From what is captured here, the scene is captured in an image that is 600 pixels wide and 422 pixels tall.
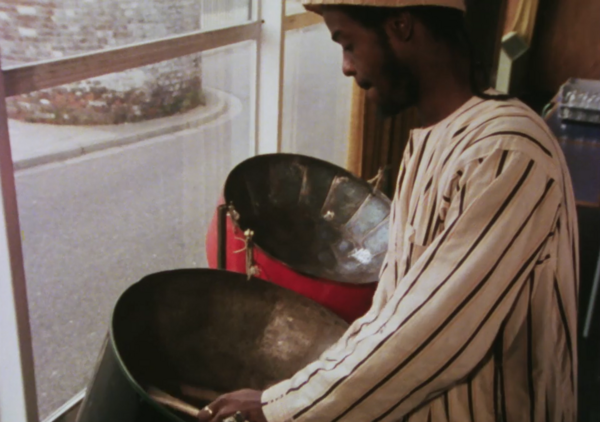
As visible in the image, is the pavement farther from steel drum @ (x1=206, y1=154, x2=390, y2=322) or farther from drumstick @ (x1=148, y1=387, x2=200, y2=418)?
drumstick @ (x1=148, y1=387, x2=200, y2=418)

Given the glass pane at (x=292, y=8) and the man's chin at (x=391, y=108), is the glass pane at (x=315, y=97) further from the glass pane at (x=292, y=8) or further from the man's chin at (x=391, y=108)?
the man's chin at (x=391, y=108)

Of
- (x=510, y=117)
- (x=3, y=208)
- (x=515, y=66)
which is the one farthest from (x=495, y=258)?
(x=515, y=66)

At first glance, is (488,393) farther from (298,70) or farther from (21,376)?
(298,70)

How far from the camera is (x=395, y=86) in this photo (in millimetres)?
863

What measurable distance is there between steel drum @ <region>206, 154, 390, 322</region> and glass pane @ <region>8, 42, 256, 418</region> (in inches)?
21.2

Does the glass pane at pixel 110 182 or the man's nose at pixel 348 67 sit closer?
the man's nose at pixel 348 67

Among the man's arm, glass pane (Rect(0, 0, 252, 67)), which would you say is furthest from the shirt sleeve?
glass pane (Rect(0, 0, 252, 67))

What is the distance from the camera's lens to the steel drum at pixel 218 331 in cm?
106

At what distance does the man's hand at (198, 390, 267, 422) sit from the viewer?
0.83 m

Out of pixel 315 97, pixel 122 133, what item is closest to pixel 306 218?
pixel 122 133

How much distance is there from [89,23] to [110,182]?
3.03 ft

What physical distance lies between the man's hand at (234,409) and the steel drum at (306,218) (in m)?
0.56

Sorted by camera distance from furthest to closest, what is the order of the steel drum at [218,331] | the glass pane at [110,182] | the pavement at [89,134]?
the glass pane at [110,182] → the pavement at [89,134] → the steel drum at [218,331]

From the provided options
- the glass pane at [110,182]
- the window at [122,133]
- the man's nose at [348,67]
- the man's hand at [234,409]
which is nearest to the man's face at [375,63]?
the man's nose at [348,67]
